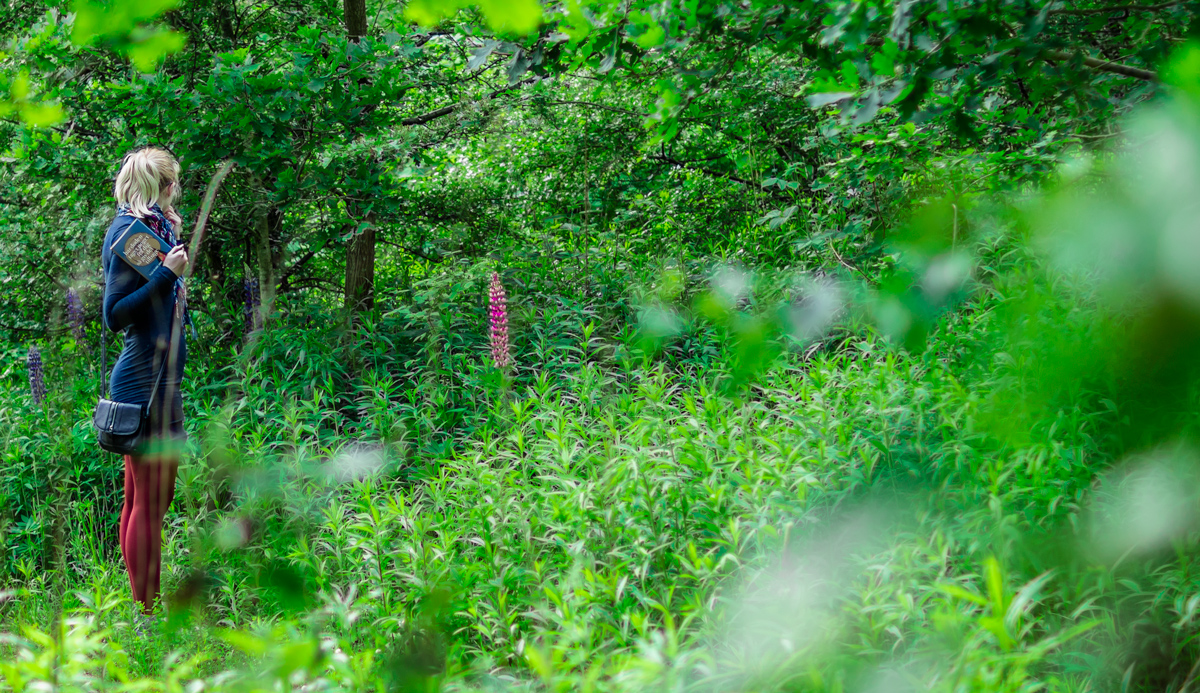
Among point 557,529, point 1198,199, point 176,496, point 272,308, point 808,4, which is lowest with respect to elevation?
point 176,496

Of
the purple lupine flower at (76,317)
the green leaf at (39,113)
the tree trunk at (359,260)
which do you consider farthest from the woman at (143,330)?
the purple lupine flower at (76,317)

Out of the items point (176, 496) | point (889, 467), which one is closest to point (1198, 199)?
point (889, 467)

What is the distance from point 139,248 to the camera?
2.88 m

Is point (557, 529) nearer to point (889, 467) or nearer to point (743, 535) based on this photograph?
point (743, 535)

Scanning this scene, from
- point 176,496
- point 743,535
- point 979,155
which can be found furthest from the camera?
point 176,496

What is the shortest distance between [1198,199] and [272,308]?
530 cm

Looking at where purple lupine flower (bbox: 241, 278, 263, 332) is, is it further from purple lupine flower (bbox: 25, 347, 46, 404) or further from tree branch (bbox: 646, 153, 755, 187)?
tree branch (bbox: 646, 153, 755, 187)

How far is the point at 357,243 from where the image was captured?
5.42m

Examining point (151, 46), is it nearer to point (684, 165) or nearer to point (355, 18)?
point (355, 18)

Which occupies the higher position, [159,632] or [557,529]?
[557,529]

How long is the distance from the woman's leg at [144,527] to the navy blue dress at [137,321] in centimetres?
19

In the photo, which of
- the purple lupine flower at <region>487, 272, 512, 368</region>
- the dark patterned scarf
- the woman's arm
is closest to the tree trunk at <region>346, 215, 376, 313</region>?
the purple lupine flower at <region>487, 272, 512, 368</region>

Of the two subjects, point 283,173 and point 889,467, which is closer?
point 889,467

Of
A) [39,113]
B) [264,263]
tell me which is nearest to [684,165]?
[264,263]
